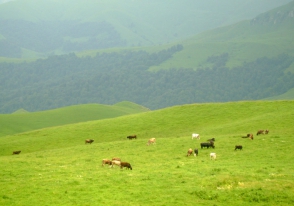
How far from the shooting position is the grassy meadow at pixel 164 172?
2091 centimetres

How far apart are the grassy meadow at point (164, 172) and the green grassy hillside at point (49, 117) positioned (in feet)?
117

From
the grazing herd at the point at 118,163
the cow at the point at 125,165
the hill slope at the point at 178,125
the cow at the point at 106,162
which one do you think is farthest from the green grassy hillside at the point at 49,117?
the cow at the point at 125,165

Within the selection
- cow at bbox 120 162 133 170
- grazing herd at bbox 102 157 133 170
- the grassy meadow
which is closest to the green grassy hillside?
the grassy meadow

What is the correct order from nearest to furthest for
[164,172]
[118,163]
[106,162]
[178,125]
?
1. [164,172]
2. [118,163]
3. [106,162]
4. [178,125]

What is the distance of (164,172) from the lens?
2656 cm

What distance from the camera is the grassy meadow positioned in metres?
20.9

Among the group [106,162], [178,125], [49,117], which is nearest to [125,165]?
[106,162]

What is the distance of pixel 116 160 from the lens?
98.2ft

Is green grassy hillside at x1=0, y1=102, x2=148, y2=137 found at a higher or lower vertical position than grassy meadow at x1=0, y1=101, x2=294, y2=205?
higher

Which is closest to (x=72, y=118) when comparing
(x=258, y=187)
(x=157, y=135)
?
(x=157, y=135)

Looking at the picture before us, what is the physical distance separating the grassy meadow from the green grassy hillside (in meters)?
35.7

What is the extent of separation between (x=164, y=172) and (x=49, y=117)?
82060 mm

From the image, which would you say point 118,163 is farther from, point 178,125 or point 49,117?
point 49,117

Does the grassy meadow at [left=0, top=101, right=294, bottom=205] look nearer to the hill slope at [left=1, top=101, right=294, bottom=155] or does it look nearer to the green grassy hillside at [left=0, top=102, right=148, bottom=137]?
the hill slope at [left=1, top=101, right=294, bottom=155]
